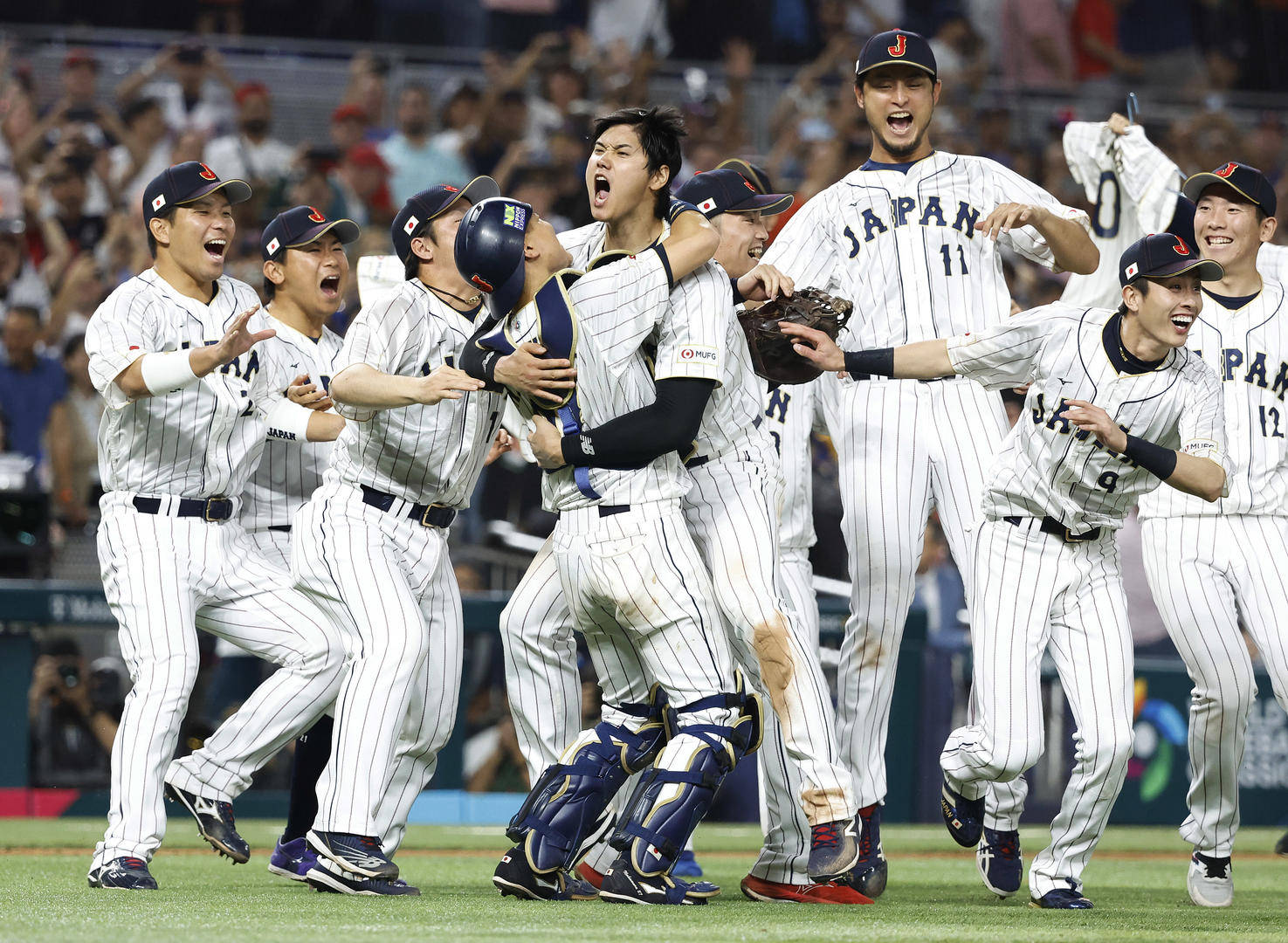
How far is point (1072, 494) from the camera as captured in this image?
5.21m

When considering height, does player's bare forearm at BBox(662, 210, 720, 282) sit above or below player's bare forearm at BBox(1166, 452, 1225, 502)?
above

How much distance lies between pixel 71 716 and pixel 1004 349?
564 centimetres

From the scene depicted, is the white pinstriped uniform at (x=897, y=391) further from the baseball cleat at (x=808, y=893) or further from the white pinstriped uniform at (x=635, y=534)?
the white pinstriped uniform at (x=635, y=534)

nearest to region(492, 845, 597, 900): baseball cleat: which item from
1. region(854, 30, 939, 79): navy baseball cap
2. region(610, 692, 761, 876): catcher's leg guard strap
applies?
region(610, 692, 761, 876): catcher's leg guard strap

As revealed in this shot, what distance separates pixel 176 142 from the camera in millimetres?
11555

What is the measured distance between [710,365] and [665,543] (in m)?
0.53

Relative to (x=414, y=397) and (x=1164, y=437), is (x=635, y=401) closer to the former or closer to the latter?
(x=414, y=397)

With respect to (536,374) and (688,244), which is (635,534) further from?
(688,244)

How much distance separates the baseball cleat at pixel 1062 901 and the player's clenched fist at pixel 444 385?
2.49 meters

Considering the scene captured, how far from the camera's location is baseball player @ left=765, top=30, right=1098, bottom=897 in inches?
219

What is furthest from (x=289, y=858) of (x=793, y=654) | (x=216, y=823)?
(x=793, y=654)

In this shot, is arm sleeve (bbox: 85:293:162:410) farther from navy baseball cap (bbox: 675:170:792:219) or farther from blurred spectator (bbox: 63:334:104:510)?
blurred spectator (bbox: 63:334:104:510)

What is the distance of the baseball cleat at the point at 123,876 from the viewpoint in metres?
4.96

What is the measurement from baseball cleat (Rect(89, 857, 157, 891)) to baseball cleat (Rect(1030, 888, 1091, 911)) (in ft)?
9.35
